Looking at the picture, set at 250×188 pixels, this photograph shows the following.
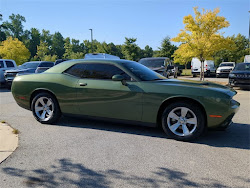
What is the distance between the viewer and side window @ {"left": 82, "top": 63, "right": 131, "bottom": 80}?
4.59 m

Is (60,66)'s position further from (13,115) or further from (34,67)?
(34,67)

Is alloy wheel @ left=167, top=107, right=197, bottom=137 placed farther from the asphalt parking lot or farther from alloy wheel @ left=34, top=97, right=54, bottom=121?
alloy wheel @ left=34, top=97, right=54, bottom=121

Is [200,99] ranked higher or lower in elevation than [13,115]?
higher

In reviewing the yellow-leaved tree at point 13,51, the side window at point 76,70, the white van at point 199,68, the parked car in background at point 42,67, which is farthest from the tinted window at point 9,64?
the yellow-leaved tree at point 13,51

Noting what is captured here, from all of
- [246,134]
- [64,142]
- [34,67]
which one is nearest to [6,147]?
[64,142]

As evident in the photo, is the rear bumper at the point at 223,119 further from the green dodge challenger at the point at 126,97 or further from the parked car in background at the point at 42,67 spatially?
the parked car in background at the point at 42,67

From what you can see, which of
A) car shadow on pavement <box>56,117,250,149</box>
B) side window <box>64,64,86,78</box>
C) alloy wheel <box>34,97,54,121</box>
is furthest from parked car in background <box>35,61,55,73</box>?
side window <box>64,64,86,78</box>

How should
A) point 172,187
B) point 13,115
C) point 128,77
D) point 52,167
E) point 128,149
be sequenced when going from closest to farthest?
point 172,187 → point 52,167 → point 128,149 → point 128,77 → point 13,115

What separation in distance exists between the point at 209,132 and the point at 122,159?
2.25 metres

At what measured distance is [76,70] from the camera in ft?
16.3

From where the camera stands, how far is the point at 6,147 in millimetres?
3729

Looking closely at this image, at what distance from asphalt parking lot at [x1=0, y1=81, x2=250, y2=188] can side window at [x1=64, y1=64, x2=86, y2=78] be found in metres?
1.17

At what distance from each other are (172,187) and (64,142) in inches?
86.2

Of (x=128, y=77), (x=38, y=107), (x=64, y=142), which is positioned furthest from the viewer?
(x=38, y=107)
